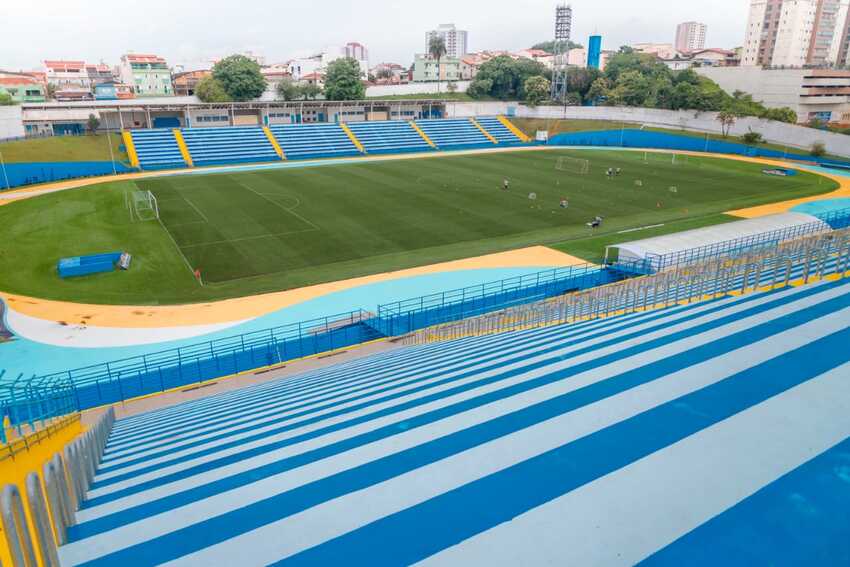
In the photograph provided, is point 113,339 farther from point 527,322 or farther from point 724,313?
point 724,313

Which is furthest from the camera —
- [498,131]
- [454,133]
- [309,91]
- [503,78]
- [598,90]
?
[503,78]

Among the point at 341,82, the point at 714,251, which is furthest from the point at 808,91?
the point at 714,251

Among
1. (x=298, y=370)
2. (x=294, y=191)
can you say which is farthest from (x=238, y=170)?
(x=298, y=370)

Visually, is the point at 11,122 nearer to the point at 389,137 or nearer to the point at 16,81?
the point at 389,137

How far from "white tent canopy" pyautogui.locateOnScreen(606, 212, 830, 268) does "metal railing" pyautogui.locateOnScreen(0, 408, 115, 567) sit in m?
29.5

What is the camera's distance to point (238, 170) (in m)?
68.6

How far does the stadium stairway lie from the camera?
4.18 meters

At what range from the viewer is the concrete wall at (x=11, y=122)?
72.6 m

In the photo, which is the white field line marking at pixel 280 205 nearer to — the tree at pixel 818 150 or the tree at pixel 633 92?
the tree at pixel 818 150

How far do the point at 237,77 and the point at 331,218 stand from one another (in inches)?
2788

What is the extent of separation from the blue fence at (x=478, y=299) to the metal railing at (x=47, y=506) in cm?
1863

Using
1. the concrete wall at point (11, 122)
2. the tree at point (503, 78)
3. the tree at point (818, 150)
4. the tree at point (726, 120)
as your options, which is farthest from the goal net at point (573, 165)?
the concrete wall at point (11, 122)

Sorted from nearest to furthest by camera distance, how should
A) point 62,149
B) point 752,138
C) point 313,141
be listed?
point 62,149, point 752,138, point 313,141

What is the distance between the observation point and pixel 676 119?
95.0 m
